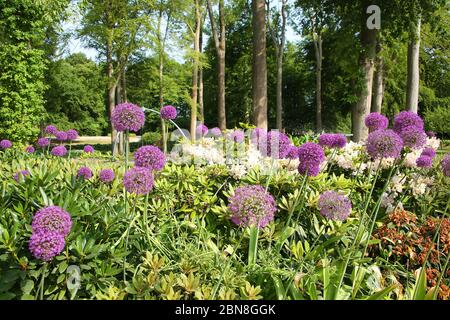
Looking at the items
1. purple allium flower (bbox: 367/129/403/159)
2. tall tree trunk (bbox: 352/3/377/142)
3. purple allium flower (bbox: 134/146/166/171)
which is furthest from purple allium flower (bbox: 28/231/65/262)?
tall tree trunk (bbox: 352/3/377/142)

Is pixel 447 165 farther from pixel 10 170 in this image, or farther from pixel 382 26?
pixel 382 26

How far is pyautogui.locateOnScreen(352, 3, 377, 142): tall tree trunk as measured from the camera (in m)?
8.70

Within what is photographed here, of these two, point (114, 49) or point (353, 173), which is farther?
point (114, 49)

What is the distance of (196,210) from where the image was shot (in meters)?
3.18

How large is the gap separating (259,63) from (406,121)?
606 cm

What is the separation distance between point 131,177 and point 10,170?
254cm

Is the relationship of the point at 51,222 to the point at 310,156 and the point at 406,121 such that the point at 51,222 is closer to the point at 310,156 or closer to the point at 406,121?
the point at 310,156

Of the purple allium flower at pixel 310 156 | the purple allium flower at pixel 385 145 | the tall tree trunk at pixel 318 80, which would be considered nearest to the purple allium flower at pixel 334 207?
the purple allium flower at pixel 310 156

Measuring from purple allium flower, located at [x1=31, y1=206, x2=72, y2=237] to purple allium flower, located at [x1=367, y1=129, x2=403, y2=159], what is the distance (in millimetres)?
1628

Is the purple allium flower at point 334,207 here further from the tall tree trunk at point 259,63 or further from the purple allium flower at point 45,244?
the tall tree trunk at point 259,63

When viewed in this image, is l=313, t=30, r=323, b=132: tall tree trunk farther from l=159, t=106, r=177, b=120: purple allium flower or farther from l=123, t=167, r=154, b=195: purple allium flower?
l=123, t=167, r=154, b=195: purple allium flower

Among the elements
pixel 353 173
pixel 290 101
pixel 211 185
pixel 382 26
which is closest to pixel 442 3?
pixel 382 26
